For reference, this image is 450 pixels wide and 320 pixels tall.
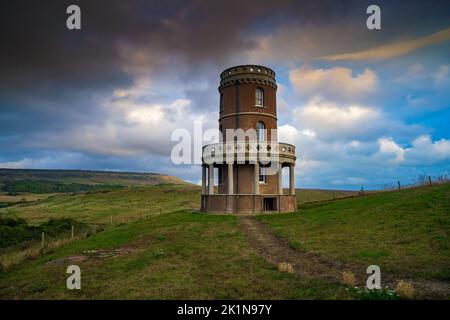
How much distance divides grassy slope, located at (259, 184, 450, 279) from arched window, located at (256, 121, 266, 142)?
11753mm

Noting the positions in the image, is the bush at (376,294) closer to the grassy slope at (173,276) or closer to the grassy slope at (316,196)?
the grassy slope at (173,276)

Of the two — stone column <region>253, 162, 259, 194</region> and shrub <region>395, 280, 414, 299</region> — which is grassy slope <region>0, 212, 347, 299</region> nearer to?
shrub <region>395, 280, 414, 299</region>

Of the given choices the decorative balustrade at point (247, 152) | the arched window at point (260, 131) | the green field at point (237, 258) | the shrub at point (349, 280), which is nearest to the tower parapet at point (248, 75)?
the arched window at point (260, 131)

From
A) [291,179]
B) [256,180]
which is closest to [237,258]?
[256,180]

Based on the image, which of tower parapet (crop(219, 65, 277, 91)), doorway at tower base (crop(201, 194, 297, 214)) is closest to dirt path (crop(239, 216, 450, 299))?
doorway at tower base (crop(201, 194, 297, 214))

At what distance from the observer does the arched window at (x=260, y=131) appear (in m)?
36.4

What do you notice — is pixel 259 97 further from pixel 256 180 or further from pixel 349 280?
pixel 349 280

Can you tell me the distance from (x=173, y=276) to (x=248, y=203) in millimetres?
21541

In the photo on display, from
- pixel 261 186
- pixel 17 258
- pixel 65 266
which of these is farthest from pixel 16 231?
pixel 261 186

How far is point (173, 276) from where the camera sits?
11.9 meters

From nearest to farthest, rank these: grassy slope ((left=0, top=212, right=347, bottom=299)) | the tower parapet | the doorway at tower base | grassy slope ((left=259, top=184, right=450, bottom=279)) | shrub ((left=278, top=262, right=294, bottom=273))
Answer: grassy slope ((left=0, top=212, right=347, bottom=299)) < shrub ((left=278, top=262, right=294, bottom=273)) < grassy slope ((left=259, top=184, right=450, bottom=279)) < the doorway at tower base < the tower parapet

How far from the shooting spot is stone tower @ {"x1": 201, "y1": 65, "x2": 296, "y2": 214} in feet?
109
